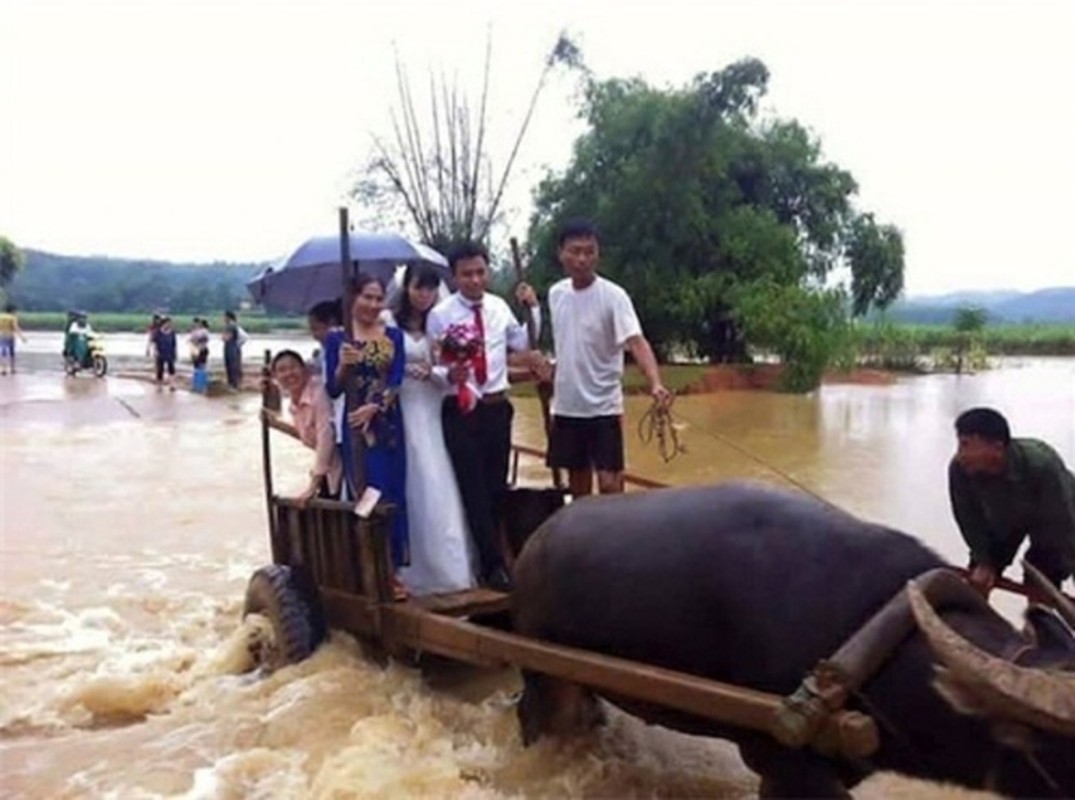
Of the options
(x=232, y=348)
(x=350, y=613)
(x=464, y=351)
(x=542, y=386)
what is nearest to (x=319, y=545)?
(x=350, y=613)

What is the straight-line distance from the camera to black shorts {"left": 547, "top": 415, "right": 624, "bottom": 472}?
17.7ft

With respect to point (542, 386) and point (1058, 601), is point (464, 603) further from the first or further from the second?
point (1058, 601)

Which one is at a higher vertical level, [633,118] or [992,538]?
[633,118]

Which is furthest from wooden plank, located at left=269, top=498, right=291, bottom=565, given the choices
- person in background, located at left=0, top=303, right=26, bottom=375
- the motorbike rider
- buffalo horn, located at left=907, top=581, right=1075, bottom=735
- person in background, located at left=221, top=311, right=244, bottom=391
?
person in background, located at left=0, top=303, right=26, bottom=375

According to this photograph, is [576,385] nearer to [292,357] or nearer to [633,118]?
[292,357]

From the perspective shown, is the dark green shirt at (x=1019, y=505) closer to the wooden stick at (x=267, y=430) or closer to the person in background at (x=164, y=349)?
the wooden stick at (x=267, y=430)

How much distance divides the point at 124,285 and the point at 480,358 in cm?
11613

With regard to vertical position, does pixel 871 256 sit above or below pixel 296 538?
above

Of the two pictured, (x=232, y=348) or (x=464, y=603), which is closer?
(x=464, y=603)

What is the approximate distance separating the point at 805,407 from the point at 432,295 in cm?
1768

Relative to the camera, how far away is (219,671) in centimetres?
545

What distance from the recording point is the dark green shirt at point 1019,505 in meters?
4.41

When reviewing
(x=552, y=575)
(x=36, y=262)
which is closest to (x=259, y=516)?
(x=552, y=575)

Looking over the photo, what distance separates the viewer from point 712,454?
14.6m
